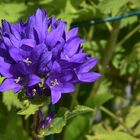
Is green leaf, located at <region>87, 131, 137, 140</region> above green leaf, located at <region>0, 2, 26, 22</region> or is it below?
below

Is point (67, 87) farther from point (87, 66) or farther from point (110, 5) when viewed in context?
point (110, 5)

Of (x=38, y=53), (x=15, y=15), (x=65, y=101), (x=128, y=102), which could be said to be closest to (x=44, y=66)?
(x=38, y=53)

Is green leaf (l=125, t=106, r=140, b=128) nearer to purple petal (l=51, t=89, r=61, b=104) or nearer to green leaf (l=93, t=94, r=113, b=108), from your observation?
green leaf (l=93, t=94, r=113, b=108)

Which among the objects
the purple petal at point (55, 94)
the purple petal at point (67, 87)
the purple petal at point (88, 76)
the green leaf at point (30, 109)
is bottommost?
the green leaf at point (30, 109)

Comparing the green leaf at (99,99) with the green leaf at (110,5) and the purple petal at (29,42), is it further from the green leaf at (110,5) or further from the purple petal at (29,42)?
the purple petal at (29,42)

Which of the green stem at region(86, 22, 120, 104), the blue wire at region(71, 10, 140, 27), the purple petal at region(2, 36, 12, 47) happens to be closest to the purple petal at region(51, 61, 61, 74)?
the purple petal at region(2, 36, 12, 47)

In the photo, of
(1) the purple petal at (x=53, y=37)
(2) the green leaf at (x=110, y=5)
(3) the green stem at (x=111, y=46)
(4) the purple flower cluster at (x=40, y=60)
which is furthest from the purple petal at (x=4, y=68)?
(3) the green stem at (x=111, y=46)

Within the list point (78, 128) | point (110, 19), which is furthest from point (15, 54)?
point (78, 128)

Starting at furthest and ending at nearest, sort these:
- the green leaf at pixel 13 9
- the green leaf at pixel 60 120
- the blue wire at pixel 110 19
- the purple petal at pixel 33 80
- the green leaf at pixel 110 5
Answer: the green leaf at pixel 13 9
the blue wire at pixel 110 19
the green leaf at pixel 110 5
the green leaf at pixel 60 120
the purple petal at pixel 33 80
